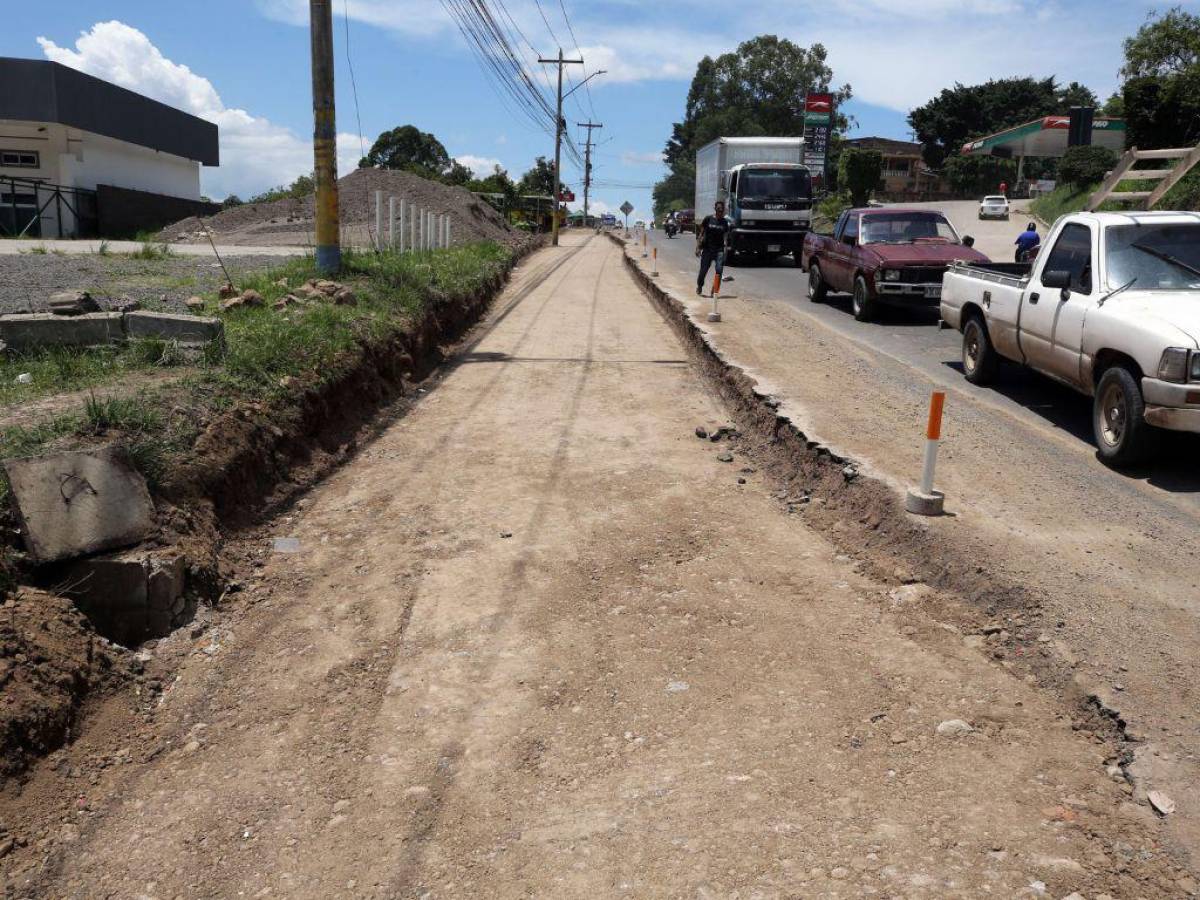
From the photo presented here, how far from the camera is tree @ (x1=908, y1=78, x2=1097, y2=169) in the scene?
79.3 meters

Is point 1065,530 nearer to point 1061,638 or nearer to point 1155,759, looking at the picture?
point 1061,638

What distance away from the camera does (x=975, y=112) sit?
A: 79.6m

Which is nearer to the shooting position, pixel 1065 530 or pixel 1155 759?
pixel 1155 759

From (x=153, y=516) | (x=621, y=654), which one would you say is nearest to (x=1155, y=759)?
(x=621, y=654)

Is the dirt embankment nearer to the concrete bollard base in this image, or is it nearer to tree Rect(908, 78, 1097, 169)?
the concrete bollard base

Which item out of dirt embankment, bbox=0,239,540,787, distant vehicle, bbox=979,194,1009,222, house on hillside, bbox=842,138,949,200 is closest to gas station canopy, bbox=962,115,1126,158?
house on hillside, bbox=842,138,949,200

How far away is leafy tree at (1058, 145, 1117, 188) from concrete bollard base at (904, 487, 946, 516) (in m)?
34.7

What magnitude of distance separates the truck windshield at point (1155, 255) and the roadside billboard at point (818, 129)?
53691mm

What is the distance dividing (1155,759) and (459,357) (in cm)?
1113

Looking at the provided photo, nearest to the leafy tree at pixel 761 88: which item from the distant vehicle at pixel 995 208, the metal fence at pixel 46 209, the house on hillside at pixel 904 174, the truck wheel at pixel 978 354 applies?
the house on hillside at pixel 904 174

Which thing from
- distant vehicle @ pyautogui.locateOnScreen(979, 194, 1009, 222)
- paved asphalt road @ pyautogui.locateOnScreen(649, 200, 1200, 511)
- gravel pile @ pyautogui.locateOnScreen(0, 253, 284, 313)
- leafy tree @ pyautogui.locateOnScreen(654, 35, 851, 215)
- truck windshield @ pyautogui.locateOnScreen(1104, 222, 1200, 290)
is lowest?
paved asphalt road @ pyautogui.locateOnScreen(649, 200, 1200, 511)

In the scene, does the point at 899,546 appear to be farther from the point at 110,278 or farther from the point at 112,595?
the point at 110,278

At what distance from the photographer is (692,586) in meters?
5.39

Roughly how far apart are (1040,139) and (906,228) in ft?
181
